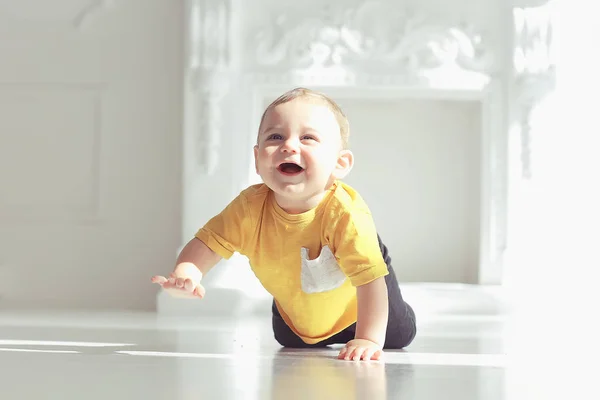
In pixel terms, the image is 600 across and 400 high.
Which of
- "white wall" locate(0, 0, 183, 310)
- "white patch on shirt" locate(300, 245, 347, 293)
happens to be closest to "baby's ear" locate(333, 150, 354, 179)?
"white patch on shirt" locate(300, 245, 347, 293)

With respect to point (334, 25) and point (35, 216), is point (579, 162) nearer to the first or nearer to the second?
point (334, 25)

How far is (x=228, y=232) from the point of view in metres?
1.49

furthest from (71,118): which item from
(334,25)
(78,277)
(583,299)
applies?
(583,299)

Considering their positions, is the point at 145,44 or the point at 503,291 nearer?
the point at 503,291

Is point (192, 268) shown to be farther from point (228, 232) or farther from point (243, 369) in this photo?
point (243, 369)

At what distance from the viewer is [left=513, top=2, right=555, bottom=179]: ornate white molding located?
308cm

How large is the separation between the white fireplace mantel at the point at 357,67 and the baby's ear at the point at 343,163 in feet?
5.26

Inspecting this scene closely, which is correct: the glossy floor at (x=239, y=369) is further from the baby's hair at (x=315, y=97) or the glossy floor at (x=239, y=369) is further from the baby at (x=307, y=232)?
the baby's hair at (x=315, y=97)

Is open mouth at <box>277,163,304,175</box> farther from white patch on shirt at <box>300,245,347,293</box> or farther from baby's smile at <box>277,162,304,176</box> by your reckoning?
white patch on shirt at <box>300,245,347,293</box>

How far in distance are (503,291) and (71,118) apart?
6.06 feet

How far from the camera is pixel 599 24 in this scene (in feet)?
10.6

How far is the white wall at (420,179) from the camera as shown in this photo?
11.2 ft

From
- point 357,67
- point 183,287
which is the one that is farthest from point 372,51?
point 183,287

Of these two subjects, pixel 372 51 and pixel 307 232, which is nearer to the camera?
pixel 307 232
